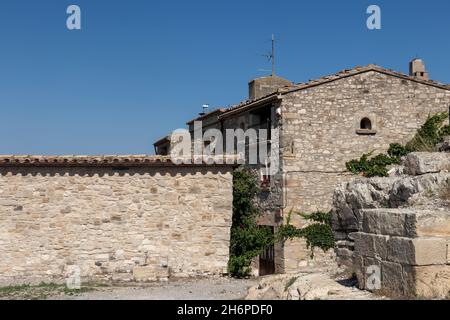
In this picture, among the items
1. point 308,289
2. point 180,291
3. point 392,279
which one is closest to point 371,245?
point 392,279

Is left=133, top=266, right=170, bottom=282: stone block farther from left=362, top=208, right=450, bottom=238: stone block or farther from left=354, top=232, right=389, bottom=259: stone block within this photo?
left=362, top=208, right=450, bottom=238: stone block

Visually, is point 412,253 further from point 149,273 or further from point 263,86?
point 263,86

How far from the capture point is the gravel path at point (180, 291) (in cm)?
1081

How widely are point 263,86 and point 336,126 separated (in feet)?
21.2

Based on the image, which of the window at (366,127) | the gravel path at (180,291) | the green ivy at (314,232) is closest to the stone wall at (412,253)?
the gravel path at (180,291)

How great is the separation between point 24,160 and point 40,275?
2833mm

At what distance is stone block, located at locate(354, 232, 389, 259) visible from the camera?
20.7 ft

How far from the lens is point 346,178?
15.8 meters

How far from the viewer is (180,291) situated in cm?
1162

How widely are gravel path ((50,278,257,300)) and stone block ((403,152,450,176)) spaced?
443 cm

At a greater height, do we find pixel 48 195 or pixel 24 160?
pixel 24 160
